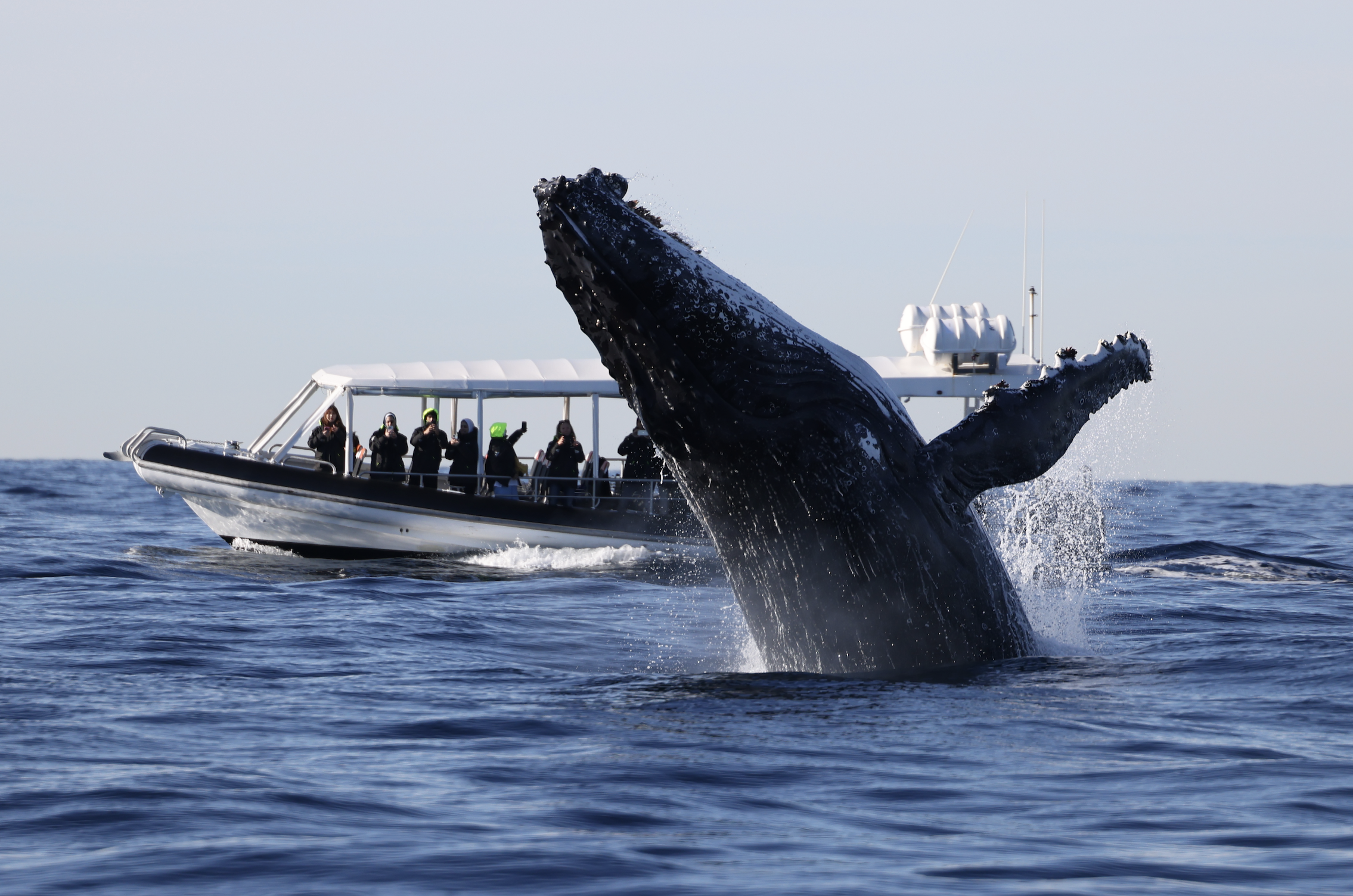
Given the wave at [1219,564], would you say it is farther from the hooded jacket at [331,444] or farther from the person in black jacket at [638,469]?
the hooded jacket at [331,444]

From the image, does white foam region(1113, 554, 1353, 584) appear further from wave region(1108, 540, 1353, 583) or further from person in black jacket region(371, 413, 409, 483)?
person in black jacket region(371, 413, 409, 483)

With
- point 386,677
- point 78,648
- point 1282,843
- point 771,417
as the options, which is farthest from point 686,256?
point 78,648

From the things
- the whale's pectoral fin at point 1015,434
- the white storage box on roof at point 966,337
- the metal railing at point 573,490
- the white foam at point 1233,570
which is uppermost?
the white storage box on roof at point 966,337

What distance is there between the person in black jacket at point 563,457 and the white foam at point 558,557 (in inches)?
41.7

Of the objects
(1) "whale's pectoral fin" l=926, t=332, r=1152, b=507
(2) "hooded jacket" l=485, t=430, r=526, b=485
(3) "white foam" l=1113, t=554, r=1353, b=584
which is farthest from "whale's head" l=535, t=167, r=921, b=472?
(2) "hooded jacket" l=485, t=430, r=526, b=485

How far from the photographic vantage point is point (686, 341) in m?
6.57

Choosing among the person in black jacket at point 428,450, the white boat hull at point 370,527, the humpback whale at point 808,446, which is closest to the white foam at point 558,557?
the white boat hull at point 370,527

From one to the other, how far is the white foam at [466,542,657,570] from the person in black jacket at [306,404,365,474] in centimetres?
337

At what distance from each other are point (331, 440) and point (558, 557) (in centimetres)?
489

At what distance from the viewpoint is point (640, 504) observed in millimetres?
23797

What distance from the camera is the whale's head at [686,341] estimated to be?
21.0 feet

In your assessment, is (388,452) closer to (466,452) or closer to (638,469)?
(466,452)

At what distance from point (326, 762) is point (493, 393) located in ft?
60.8

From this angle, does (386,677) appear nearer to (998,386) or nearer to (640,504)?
(998,386)
